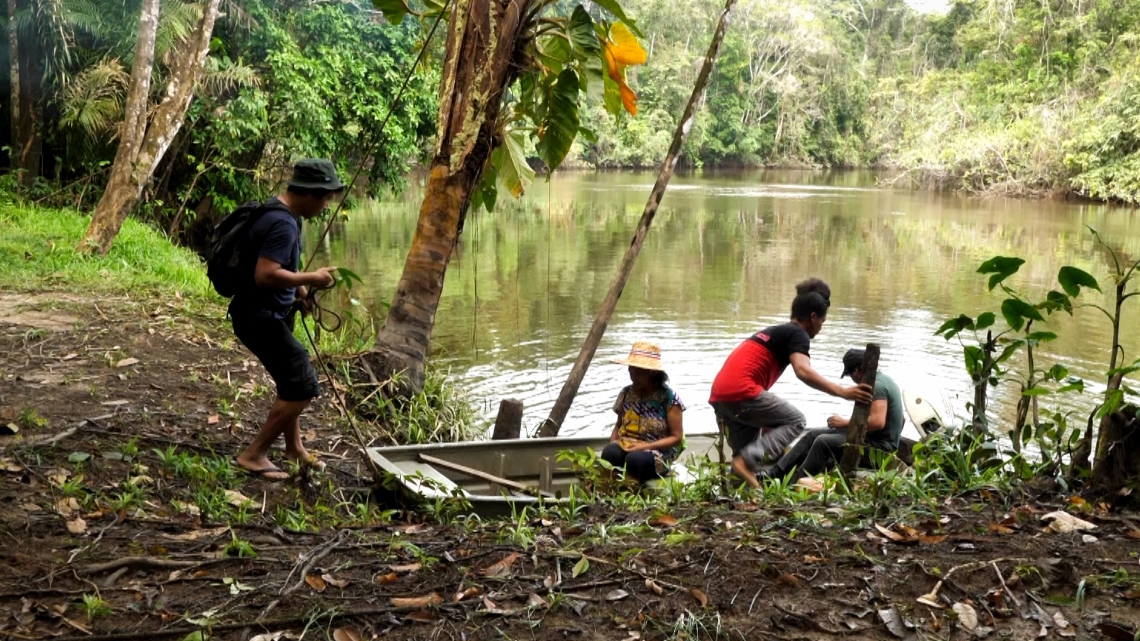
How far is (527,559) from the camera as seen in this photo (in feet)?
11.0

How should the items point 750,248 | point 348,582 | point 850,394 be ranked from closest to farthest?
point 348,582
point 850,394
point 750,248

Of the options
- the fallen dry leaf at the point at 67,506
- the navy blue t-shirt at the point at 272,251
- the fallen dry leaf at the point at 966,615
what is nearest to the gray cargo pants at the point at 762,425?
the navy blue t-shirt at the point at 272,251

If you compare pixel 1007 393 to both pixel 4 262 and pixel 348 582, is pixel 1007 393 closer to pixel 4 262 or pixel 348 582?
pixel 348 582

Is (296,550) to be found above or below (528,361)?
above

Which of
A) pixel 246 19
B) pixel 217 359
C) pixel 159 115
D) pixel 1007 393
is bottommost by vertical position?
pixel 1007 393

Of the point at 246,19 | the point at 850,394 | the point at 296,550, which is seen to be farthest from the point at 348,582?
the point at 246,19

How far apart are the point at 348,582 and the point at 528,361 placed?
858 cm

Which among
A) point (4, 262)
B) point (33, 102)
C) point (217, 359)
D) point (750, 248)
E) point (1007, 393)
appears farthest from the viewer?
point (750, 248)

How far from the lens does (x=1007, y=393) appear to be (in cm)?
1052

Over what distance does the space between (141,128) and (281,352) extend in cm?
684

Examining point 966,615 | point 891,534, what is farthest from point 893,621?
point 891,534

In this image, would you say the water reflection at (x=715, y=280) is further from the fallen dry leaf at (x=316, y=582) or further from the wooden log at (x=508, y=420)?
the fallen dry leaf at (x=316, y=582)

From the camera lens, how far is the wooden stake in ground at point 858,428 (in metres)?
4.89

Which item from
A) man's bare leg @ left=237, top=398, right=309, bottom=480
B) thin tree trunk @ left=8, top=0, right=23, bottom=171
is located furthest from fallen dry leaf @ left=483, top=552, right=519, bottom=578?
thin tree trunk @ left=8, top=0, right=23, bottom=171
